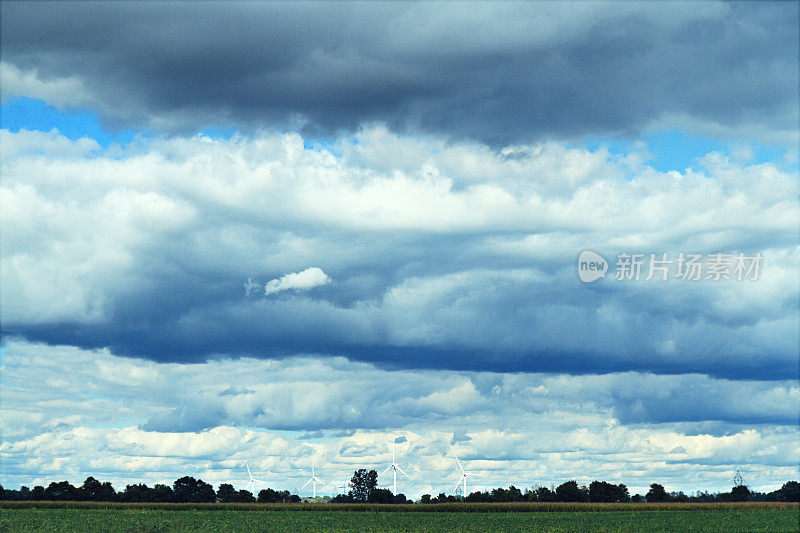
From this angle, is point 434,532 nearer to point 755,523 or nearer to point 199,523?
point 199,523

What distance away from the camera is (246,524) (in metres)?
131

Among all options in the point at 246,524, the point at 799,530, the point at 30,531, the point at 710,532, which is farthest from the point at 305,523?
the point at 799,530

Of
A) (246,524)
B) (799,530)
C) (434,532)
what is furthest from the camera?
(246,524)

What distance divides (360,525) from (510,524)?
23.2 metres

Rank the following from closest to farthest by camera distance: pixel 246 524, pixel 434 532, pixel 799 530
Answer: pixel 799 530 < pixel 434 532 < pixel 246 524

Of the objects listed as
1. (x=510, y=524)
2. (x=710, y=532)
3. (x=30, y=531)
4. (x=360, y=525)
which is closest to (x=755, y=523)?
(x=710, y=532)

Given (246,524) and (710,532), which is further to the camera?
(246,524)

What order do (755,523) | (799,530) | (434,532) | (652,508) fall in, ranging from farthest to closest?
(652,508)
(755,523)
(434,532)
(799,530)

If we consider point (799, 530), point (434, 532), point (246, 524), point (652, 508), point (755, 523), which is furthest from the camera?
point (652, 508)

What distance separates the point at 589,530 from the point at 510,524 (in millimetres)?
20516

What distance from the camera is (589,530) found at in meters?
115

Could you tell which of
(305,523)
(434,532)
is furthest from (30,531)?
(434,532)

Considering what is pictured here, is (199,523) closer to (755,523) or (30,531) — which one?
(30,531)

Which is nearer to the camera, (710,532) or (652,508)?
(710,532)
